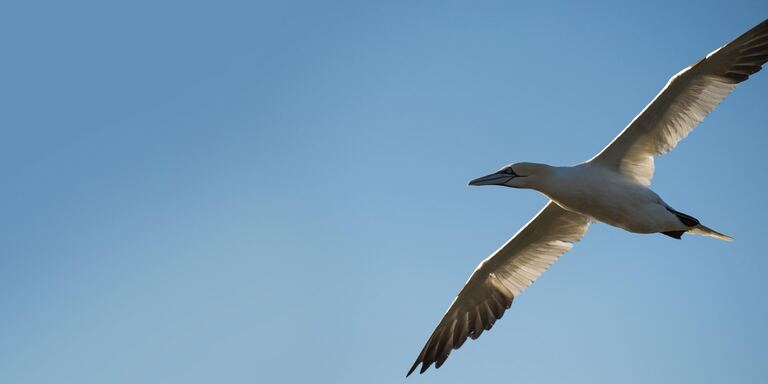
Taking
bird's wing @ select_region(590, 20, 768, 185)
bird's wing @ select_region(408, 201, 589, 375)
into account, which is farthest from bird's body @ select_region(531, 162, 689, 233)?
bird's wing @ select_region(408, 201, 589, 375)

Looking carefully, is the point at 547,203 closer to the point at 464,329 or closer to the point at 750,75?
the point at 464,329

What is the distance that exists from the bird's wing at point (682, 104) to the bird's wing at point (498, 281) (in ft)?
4.27

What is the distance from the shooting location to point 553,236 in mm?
13672

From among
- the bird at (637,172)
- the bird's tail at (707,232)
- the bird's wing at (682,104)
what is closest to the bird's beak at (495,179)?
the bird at (637,172)

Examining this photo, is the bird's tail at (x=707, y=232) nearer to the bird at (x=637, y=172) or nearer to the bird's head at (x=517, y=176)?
the bird at (x=637, y=172)

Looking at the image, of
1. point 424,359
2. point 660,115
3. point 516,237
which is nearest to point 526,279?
point 516,237

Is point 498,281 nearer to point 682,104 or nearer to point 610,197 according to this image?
point 610,197

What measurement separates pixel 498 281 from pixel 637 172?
8.63 ft

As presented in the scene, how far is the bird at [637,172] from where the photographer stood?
1176 cm

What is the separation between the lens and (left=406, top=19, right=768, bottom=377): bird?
1176 centimetres

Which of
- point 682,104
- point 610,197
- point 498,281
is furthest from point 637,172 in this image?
point 498,281

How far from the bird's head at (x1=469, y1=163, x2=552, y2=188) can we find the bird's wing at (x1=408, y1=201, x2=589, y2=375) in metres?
1.22

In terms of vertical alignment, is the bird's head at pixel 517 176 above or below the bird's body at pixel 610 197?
above

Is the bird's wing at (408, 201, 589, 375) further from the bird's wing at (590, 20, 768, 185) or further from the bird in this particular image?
the bird's wing at (590, 20, 768, 185)
